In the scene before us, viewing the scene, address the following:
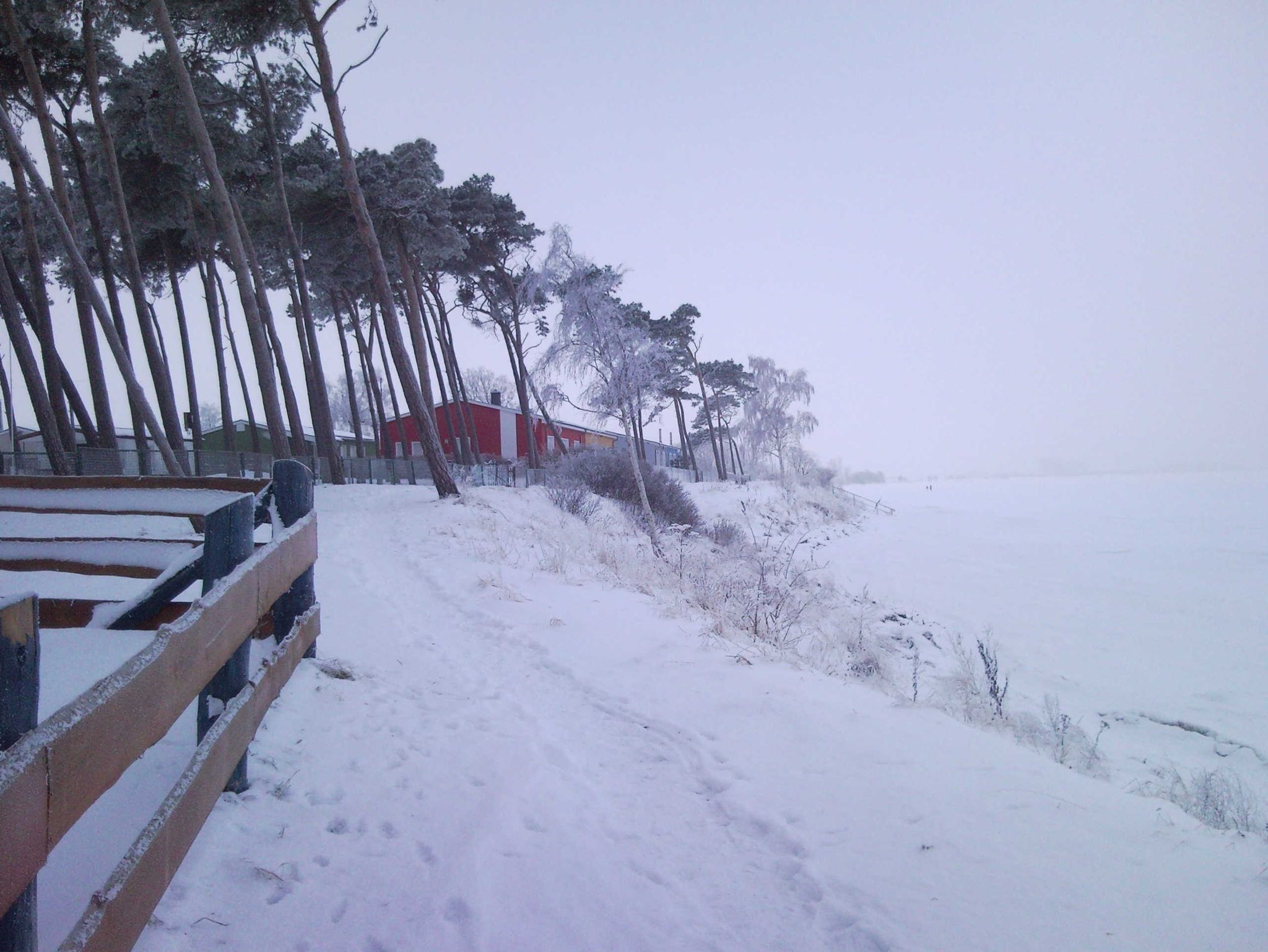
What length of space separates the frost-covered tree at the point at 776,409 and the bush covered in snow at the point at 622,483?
2482cm

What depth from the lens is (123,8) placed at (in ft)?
48.2

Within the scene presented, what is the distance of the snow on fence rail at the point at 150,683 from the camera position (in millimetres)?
1186

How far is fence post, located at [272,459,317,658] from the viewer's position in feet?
11.6

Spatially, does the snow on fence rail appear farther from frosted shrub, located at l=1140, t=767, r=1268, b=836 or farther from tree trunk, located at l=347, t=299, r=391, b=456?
tree trunk, located at l=347, t=299, r=391, b=456

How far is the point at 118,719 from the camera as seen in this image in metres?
1.48

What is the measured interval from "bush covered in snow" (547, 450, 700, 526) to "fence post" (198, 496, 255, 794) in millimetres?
15061

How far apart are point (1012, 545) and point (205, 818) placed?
76.9 ft

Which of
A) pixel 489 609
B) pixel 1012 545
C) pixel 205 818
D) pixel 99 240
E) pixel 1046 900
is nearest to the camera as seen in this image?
pixel 1046 900

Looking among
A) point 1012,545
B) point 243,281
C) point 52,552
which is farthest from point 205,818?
point 1012,545

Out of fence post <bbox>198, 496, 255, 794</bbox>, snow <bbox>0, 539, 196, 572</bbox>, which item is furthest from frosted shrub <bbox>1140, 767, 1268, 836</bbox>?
snow <bbox>0, 539, 196, 572</bbox>

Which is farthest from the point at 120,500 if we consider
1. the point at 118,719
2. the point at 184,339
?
the point at 184,339

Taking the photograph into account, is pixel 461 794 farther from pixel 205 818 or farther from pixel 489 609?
pixel 489 609

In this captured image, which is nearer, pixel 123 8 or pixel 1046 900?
pixel 1046 900

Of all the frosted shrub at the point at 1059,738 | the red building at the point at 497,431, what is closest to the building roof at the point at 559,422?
the red building at the point at 497,431
